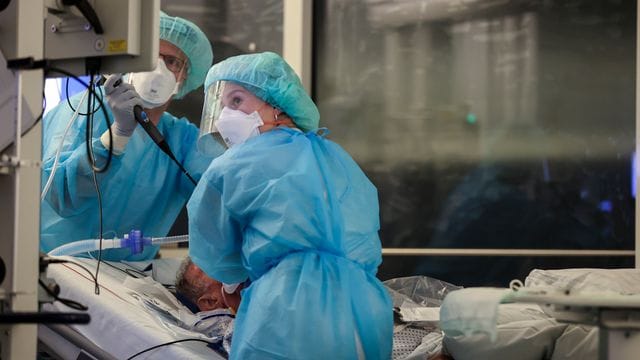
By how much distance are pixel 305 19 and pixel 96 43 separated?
2538mm

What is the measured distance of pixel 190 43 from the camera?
340 cm

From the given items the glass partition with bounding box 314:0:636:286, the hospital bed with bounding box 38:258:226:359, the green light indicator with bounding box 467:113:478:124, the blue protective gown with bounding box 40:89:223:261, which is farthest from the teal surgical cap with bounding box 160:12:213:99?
the green light indicator with bounding box 467:113:478:124

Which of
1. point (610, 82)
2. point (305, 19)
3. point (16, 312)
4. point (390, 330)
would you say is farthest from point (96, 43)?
point (610, 82)

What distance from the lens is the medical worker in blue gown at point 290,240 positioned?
94.2 inches

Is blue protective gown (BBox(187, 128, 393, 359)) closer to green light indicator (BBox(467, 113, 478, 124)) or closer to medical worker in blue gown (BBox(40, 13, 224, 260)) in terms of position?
medical worker in blue gown (BBox(40, 13, 224, 260))

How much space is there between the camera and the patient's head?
124 inches

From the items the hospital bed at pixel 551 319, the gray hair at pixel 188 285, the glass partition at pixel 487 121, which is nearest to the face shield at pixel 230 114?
the gray hair at pixel 188 285

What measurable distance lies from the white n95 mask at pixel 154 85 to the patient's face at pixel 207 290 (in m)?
0.58

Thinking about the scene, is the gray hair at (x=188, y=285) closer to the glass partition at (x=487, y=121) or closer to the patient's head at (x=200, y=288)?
the patient's head at (x=200, y=288)

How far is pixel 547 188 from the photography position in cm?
433

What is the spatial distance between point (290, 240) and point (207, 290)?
0.80m

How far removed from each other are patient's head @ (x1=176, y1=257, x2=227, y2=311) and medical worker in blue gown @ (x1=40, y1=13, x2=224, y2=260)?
26 cm

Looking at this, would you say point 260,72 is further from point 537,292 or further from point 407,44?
point 407,44

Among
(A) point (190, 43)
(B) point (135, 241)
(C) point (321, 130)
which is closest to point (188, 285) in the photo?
(B) point (135, 241)
